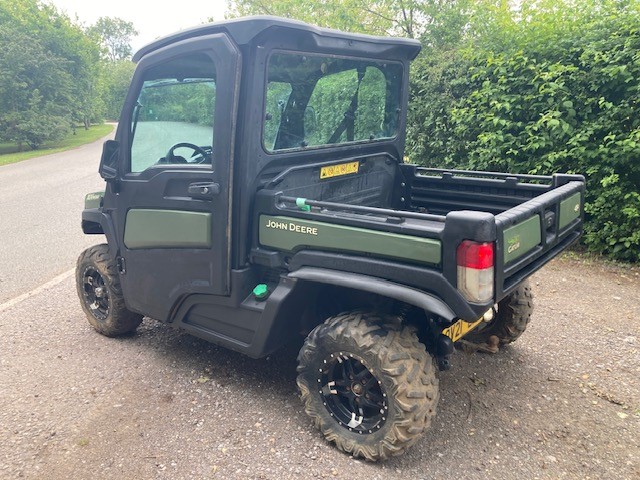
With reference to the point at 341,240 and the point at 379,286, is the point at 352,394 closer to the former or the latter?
the point at 379,286

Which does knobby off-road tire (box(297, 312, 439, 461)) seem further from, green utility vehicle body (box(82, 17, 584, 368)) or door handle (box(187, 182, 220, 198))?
door handle (box(187, 182, 220, 198))

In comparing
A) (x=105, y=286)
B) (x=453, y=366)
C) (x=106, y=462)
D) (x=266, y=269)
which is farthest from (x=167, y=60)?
(x=453, y=366)

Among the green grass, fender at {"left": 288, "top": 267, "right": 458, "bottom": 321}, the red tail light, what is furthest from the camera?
the green grass

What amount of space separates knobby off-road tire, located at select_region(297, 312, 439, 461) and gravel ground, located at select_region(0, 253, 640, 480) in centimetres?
14

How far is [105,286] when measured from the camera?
166 inches

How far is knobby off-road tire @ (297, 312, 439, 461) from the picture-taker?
8.77 feet

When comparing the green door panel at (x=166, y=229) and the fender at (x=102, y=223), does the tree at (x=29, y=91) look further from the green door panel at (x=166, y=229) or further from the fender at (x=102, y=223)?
the green door panel at (x=166, y=229)

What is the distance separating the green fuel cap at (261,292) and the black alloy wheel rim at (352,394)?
0.59 metres

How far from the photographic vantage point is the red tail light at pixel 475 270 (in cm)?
235

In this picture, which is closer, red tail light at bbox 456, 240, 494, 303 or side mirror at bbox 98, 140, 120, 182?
red tail light at bbox 456, 240, 494, 303

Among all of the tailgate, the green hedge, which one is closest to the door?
the tailgate

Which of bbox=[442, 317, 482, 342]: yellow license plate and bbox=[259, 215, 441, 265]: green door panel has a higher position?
bbox=[259, 215, 441, 265]: green door panel

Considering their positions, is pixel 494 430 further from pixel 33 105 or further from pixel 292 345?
pixel 33 105

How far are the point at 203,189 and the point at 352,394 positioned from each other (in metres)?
1.45
